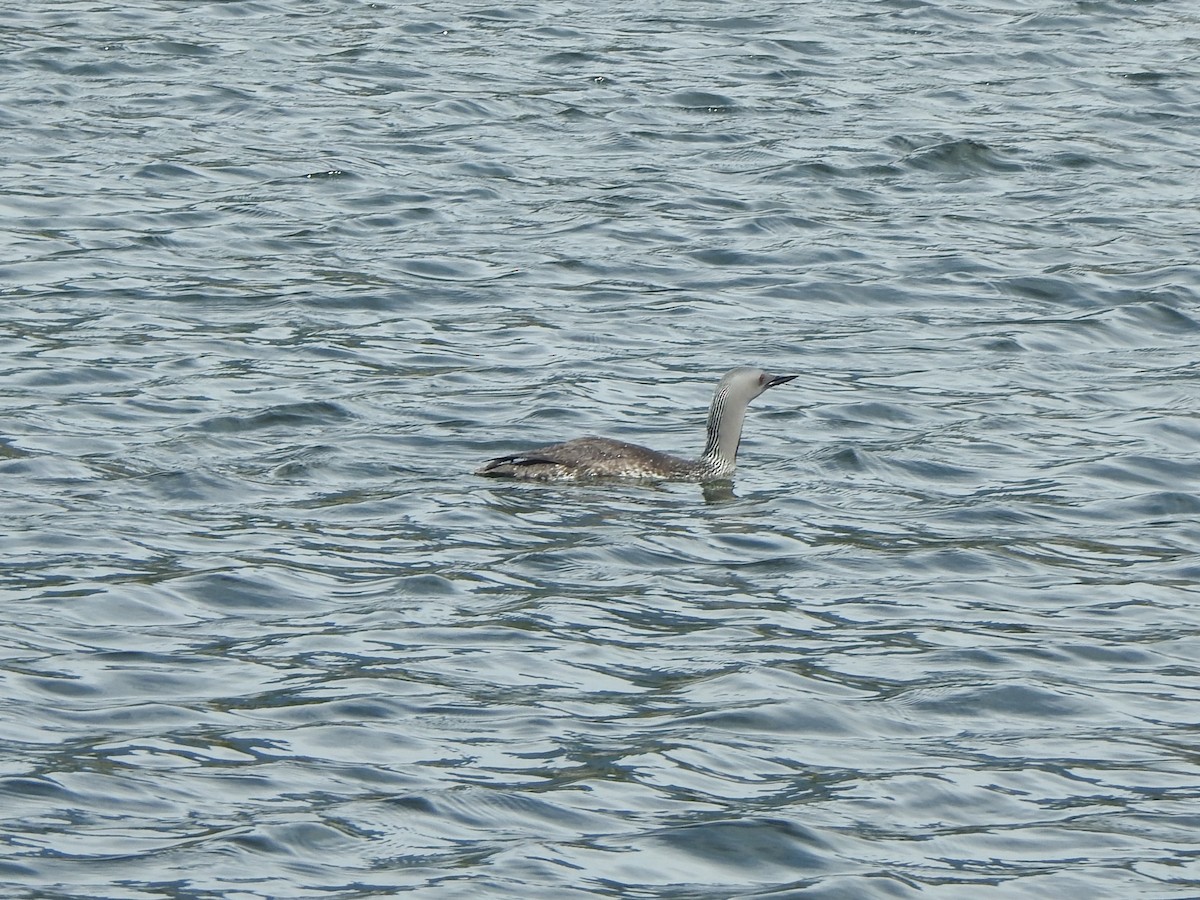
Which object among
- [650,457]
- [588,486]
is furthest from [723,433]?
[588,486]

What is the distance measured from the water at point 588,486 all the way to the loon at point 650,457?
13 cm

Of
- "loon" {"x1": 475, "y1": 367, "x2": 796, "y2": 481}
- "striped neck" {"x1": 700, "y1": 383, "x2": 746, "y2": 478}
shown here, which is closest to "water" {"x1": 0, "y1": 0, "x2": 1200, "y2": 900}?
"loon" {"x1": 475, "y1": 367, "x2": 796, "y2": 481}

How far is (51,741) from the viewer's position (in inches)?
377

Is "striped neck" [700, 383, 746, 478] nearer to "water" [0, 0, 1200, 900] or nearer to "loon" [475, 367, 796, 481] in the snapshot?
"loon" [475, 367, 796, 481]

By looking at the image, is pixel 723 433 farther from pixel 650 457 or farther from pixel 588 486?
pixel 588 486

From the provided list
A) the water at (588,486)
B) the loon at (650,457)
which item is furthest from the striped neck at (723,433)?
the water at (588,486)

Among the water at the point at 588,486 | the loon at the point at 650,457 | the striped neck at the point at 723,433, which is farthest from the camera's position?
the striped neck at the point at 723,433

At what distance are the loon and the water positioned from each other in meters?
0.13

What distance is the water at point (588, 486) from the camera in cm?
912

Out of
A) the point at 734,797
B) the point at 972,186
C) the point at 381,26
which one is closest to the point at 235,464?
the point at 734,797

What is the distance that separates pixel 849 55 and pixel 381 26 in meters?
5.33

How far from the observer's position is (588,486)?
546 inches

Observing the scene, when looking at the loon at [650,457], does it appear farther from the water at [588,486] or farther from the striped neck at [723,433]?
the water at [588,486]

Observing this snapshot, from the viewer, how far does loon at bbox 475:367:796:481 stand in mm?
13812
